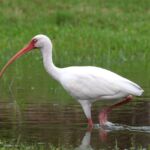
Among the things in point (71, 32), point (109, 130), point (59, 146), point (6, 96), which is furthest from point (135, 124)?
point (71, 32)

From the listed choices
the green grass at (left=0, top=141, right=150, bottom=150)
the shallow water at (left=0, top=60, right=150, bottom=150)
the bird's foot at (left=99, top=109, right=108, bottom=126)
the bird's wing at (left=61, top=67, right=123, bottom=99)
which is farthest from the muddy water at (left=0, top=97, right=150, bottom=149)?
the bird's wing at (left=61, top=67, right=123, bottom=99)

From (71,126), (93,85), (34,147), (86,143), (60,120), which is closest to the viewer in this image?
(34,147)

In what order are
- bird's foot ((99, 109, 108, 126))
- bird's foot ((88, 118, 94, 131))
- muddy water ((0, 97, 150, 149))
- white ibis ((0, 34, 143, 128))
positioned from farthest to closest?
bird's foot ((99, 109, 108, 126)) → white ibis ((0, 34, 143, 128)) → bird's foot ((88, 118, 94, 131)) → muddy water ((0, 97, 150, 149))

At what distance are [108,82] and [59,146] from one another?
2.32 metres

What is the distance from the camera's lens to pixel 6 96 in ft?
52.2

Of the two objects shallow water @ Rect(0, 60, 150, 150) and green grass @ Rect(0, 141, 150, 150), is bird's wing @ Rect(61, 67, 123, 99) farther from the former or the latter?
green grass @ Rect(0, 141, 150, 150)

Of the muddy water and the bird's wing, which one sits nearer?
the muddy water

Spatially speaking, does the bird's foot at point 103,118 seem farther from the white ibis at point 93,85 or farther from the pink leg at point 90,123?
the pink leg at point 90,123

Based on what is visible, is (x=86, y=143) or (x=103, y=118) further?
(x=103, y=118)

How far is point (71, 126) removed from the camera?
12.5 metres

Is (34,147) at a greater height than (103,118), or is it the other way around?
(103,118)

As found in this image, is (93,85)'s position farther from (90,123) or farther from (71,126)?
(71,126)

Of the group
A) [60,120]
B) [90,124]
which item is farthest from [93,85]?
[60,120]

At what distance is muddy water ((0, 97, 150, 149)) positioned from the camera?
11.4 metres
